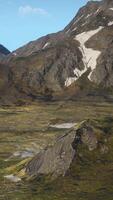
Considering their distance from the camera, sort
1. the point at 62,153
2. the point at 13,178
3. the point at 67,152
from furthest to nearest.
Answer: the point at 13,178 → the point at 67,152 → the point at 62,153

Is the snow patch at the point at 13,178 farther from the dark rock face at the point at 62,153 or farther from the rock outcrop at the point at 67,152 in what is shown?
the dark rock face at the point at 62,153

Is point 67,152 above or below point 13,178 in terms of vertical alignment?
above

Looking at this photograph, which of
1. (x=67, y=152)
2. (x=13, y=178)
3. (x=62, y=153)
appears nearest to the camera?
(x=62, y=153)

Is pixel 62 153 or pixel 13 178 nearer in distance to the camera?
pixel 62 153

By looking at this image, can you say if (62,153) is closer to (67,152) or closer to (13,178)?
(67,152)

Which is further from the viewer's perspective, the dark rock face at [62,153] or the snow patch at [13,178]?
the snow patch at [13,178]

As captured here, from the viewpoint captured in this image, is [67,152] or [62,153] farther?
[67,152]

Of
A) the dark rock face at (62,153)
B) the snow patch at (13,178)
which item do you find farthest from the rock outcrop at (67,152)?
the snow patch at (13,178)

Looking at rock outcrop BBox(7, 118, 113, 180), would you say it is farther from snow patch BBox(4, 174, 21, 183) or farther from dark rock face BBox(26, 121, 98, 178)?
snow patch BBox(4, 174, 21, 183)

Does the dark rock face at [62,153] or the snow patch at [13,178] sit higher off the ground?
the dark rock face at [62,153]

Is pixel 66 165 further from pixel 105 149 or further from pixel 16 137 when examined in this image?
pixel 16 137

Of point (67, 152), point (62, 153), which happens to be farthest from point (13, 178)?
point (67, 152)
